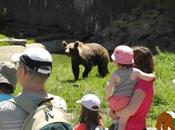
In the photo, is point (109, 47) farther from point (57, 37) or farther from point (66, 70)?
point (66, 70)

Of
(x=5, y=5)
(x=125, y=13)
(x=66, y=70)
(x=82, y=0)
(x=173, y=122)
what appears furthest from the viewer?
(x=5, y=5)

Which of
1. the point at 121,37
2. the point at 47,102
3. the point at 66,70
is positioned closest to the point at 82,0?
the point at 121,37

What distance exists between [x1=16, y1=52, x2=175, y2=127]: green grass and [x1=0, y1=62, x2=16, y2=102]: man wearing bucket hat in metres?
3.80

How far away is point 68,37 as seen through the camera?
23.2 m

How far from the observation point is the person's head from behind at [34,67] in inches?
147

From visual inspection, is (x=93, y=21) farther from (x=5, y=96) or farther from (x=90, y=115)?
(x=5, y=96)

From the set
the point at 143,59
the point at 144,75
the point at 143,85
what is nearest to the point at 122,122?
the point at 143,85

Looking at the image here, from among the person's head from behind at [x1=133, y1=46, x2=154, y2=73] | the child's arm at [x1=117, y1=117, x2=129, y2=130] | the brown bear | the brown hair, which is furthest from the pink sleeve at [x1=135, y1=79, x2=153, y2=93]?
the brown bear

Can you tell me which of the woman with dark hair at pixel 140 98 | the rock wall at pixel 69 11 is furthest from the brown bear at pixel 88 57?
the rock wall at pixel 69 11

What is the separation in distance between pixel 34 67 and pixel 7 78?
987 mm

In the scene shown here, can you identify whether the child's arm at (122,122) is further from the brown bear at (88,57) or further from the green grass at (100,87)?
the brown bear at (88,57)

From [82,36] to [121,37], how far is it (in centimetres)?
222

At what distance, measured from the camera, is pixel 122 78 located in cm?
588

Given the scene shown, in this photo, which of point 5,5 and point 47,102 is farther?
point 5,5
